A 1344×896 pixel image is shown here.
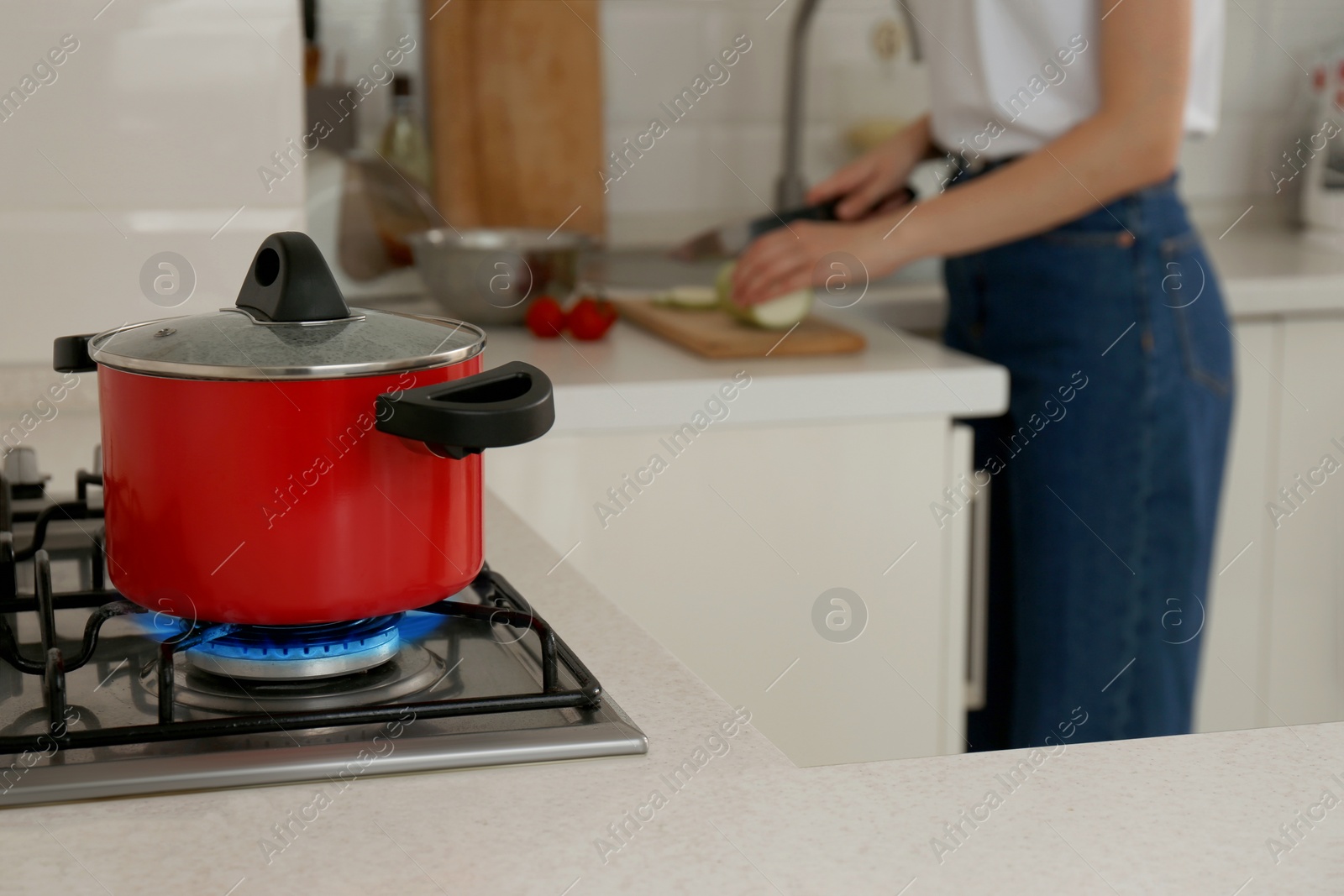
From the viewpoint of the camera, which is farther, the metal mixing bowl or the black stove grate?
the metal mixing bowl

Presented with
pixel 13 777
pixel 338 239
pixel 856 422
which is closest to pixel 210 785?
pixel 13 777

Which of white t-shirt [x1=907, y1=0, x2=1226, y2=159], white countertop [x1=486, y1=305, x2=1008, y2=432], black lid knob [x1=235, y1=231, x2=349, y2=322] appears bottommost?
white countertop [x1=486, y1=305, x2=1008, y2=432]


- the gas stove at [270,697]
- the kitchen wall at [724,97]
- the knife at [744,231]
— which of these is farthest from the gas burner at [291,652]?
the kitchen wall at [724,97]

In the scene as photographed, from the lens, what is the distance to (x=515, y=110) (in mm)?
1878

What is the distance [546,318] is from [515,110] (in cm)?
52

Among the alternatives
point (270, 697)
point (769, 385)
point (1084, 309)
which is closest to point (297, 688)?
point (270, 697)

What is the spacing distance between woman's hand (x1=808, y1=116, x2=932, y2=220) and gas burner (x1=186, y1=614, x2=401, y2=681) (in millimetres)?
1180

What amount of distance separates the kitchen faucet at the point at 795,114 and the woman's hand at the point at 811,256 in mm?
616

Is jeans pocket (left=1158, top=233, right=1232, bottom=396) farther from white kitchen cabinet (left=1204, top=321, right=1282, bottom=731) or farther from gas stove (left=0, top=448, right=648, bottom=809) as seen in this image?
gas stove (left=0, top=448, right=648, bottom=809)

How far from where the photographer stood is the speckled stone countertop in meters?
0.39

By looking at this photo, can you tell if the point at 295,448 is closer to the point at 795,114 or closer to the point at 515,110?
the point at 515,110

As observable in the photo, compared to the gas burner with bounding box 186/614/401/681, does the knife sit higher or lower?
higher

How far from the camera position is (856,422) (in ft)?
4.34

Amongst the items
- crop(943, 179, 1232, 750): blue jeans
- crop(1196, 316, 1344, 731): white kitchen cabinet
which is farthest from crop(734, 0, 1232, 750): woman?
crop(1196, 316, 1344, 731): white kitchen cabinet
